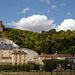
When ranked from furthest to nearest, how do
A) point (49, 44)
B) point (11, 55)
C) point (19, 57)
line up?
point (49, 44), point (11, 55), point (19, 57)

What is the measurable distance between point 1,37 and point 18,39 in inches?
441

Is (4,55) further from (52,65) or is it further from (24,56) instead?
(52,65)

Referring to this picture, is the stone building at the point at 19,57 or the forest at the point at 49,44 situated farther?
the forest at the point at 49,44

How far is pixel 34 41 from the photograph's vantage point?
122875 millimetres

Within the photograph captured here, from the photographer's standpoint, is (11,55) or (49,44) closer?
(11,55)

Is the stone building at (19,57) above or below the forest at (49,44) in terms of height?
below

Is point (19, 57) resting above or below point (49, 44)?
below

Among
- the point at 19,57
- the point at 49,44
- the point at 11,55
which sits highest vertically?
the point at 49,44

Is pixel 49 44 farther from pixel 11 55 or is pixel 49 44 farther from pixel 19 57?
pixel 19 57

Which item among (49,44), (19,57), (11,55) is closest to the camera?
(19,57)

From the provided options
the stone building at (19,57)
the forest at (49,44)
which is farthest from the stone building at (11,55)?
the forest at (49,44)

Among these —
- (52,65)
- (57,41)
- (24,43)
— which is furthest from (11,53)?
(52,65)

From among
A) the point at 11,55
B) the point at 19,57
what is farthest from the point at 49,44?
the point at 19,57

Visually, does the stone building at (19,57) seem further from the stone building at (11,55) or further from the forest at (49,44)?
the forest at (49,44)
